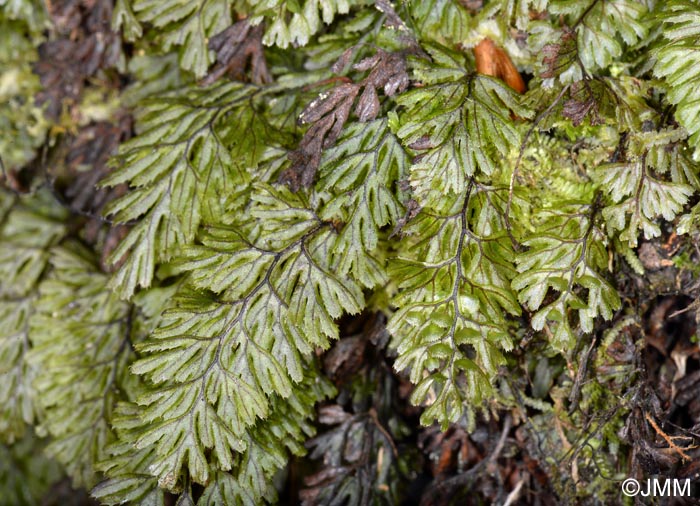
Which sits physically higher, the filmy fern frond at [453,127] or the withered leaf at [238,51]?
the withered leaf at [238,51]

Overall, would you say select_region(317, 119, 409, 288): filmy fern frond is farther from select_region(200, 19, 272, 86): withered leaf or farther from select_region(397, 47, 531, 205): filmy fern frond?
select_region(200, 19, 272, 86): withered leaf

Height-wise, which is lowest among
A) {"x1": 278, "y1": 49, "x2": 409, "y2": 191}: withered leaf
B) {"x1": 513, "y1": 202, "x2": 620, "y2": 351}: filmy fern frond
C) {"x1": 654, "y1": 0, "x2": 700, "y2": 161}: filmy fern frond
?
{"x1": 513, "y1": 202, "x2": 620, "y2": 351}: filmy fern frond

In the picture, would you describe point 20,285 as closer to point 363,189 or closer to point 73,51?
point 73,51

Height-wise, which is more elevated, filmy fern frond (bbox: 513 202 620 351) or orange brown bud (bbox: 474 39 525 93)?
orange brown bud (bbox: 474 39 525 93)

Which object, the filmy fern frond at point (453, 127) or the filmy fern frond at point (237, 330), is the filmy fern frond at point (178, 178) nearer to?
the filmy fern frond at point (237, 330)

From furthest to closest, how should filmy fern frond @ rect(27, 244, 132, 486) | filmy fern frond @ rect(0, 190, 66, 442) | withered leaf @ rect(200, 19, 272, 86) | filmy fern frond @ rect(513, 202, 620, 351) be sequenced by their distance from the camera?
filmy fern frond @ rect(0, 190, 66, 442) → filmy fern frond @ rect(27, 244, 132, 486) → withered leaf @ rect(200, 19, 272, 86) → filmy fern frond @ rect(513, 202, 620, 351)

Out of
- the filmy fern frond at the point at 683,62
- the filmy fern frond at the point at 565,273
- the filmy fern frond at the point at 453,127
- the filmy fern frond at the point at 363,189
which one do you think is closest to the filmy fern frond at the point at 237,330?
the filmy fern frond at the point at 363,189

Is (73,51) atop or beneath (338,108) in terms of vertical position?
atop

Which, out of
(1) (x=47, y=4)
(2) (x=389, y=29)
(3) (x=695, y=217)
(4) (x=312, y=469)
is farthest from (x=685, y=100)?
(1) (x=47, y=4)

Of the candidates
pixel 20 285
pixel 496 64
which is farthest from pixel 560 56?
pixel 20 285

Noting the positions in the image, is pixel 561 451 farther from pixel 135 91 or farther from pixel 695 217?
pixel 135 91

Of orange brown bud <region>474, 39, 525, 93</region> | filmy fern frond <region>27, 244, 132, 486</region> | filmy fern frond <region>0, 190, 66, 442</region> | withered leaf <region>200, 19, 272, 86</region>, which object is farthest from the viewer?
filmy fern frond <region>0, 190, 66, 442</region>

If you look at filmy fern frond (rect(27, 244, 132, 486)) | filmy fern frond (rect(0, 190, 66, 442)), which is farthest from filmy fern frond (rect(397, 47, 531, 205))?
filmy fern frond (rect(0, 190, 66, 442))
